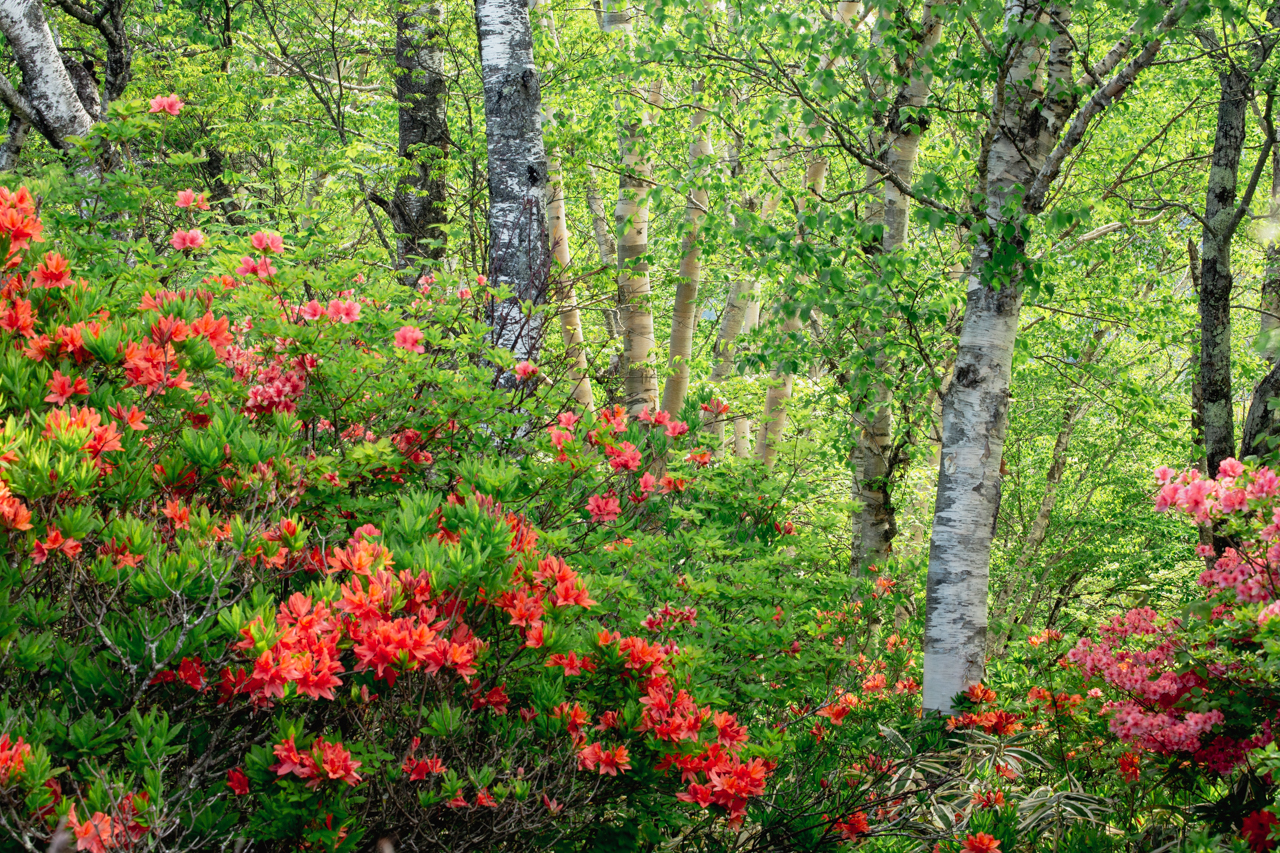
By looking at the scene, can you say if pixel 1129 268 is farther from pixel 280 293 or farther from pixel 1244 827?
pixel 280 293

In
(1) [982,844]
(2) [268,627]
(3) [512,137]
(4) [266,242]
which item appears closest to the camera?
(2) [268,627]

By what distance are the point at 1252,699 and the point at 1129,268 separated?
769cm

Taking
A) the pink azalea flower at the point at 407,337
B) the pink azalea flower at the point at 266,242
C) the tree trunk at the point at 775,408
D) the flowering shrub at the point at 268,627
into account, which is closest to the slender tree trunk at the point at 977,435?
the flowering shrub at the point at 268,627

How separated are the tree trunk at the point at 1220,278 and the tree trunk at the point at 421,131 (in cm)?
583

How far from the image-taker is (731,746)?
94.0 inches

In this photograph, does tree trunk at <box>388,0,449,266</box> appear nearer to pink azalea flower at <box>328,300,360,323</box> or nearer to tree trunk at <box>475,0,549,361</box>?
tree trunk at <box>475,0,549,361</box>

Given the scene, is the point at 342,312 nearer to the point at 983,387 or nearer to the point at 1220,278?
the point at 983,387

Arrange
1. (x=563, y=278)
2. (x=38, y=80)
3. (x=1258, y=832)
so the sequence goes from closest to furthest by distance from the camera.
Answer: (x=1258, y=832)
(x=38, y=80)
(x=563, y=278)

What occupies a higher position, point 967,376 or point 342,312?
point 342,312

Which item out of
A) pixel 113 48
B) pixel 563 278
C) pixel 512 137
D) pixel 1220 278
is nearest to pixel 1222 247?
pixel 1220 278

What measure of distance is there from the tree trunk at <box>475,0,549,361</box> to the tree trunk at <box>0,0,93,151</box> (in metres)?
2.75

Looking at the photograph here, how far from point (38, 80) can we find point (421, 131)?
2.82 metres

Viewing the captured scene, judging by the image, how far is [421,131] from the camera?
7422 millimetres

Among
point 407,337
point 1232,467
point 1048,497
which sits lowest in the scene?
point 1048,497
